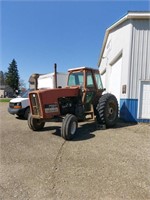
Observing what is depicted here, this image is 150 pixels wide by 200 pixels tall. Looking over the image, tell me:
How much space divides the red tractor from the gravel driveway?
63 centimetres

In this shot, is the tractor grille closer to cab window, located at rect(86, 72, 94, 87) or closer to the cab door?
the cab door

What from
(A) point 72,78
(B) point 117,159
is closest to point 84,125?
(A) point 72,78

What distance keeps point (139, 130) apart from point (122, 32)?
508 cm

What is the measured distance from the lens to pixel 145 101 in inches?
338

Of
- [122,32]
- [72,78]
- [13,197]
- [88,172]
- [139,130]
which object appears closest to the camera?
[13,197]

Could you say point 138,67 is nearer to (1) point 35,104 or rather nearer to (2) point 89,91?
(2) point 89,91

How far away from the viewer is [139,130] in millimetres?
7285

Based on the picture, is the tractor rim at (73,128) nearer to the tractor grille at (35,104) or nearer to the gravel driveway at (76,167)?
the gravel driveway at (76,167)

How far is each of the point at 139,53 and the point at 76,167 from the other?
21.2 feet

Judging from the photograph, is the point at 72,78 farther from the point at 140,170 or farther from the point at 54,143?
the point at 140,170

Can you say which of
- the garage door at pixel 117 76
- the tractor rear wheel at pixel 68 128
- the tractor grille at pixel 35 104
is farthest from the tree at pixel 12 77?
the tractor rear wheel at pixel 68 128

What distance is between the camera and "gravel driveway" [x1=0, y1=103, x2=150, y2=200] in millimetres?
3014

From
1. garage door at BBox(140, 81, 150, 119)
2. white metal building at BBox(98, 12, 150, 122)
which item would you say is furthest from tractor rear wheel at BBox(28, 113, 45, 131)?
garage door at BBox(140, 81, 150, 119)

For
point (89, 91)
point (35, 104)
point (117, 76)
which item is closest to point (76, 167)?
point (35, 104)
